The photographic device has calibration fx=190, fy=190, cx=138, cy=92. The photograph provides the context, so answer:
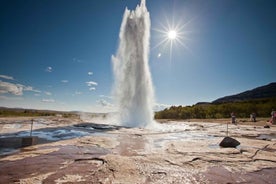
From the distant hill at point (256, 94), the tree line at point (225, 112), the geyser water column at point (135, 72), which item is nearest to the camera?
the geyser water column at point (135, 72)

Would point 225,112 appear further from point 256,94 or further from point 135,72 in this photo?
point 256,94

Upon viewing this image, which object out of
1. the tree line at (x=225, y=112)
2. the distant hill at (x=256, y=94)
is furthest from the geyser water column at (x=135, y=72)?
the distant hill at (x=256, y=94)

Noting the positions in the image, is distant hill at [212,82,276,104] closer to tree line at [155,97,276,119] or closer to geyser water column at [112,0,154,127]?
tree line at [155,97,276,119]

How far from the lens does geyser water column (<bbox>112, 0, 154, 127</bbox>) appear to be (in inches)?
870

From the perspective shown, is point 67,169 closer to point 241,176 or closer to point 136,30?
point 241,176

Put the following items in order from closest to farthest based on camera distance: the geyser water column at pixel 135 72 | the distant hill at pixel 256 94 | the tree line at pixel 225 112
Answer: the geyser water column at pixel 135 72 < the tree line at pixel 225 112 < the distant hill at pixel 256 94

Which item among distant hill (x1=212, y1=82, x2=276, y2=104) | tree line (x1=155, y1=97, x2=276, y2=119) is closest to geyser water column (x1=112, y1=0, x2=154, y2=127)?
tree line (x1=155, y1=97, x2=276, y2=119)

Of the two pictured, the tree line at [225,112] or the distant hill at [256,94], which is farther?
the distant hill at [256,94]

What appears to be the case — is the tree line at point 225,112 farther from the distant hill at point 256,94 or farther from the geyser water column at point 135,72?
the distant hill at point 256,94

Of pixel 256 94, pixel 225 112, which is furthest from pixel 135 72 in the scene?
pixel 256 94

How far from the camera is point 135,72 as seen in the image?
23406mm

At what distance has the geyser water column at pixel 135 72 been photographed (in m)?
22.1

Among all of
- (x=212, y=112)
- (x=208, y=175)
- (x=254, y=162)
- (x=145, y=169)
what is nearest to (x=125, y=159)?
(x=145, y=169)

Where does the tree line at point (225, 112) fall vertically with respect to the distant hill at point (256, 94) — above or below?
below
